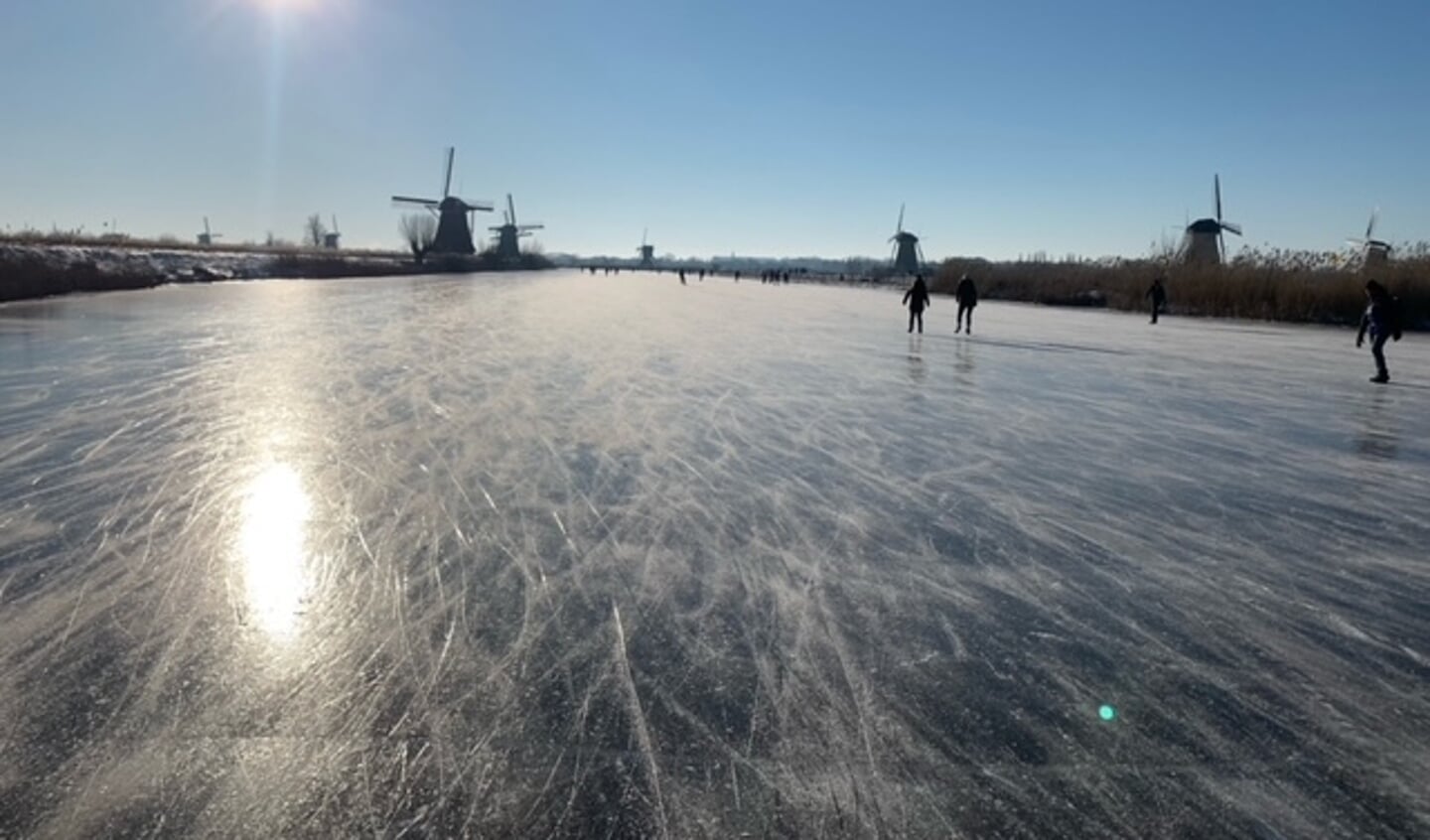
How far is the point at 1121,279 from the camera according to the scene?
3250 cm

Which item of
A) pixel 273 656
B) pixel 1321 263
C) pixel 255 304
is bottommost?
pixel 273 656

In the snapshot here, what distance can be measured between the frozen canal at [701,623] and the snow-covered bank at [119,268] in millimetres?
20124

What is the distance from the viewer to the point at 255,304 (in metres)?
22.3

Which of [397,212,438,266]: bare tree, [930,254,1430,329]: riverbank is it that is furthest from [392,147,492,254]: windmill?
[930,254,1430,329]: riverbank

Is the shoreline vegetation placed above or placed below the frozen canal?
→ above

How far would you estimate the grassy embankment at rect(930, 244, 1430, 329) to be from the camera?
22969mm

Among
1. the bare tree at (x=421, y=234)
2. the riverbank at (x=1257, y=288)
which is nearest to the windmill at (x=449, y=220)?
the bare tree at (x=421, y=234)

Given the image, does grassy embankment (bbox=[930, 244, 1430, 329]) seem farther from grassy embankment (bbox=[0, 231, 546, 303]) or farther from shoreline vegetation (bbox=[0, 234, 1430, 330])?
grassy embankment (bbox=[0, 231, 546, 303])

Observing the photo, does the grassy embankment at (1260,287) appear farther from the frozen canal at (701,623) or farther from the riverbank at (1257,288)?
the frozen canal at (701,623)

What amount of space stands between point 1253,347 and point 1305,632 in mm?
15401

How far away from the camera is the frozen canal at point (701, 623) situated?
228 centimetres

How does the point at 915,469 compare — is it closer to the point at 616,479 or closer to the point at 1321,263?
the point at 616,479

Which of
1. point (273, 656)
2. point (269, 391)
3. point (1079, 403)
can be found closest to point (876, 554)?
point (273, 656)

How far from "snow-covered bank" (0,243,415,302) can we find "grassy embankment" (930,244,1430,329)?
3479 cm
